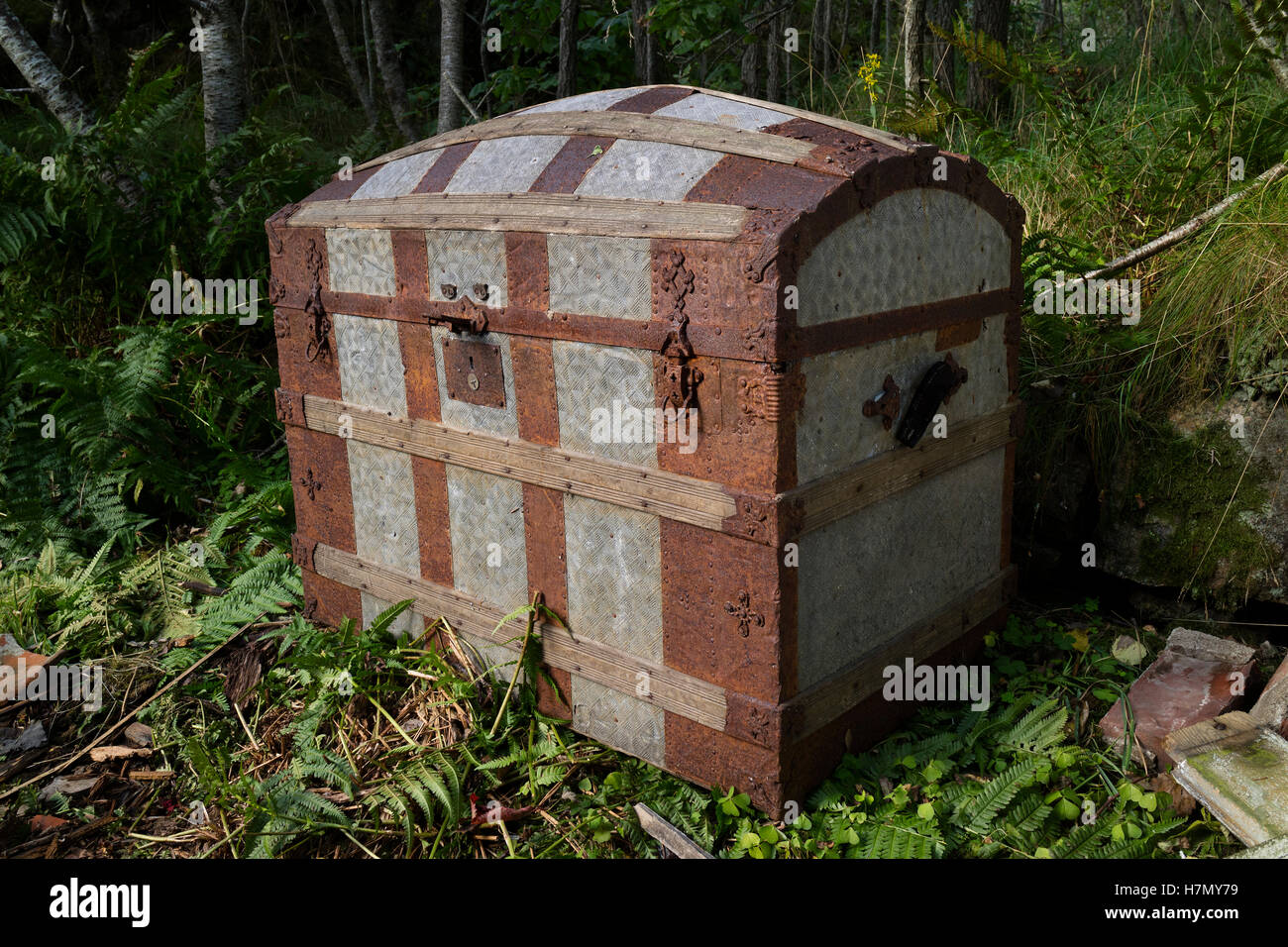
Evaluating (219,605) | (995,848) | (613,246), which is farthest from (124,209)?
(995,848)

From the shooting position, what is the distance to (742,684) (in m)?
2.95

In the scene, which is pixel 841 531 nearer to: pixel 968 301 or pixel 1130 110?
pixel 968 301

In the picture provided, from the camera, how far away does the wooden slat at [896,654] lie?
301 centimetres

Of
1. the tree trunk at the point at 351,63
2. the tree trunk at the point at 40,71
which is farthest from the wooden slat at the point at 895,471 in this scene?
the tree trunk at the point at 351,63

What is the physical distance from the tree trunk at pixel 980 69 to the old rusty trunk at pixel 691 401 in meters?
3.55

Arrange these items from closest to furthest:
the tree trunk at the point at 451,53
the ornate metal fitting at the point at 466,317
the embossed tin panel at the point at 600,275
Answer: the embossed tin panel at the point at 600,275, the ornate metal fitting at the point at 466,317, the tree trunk at the point at 451,53

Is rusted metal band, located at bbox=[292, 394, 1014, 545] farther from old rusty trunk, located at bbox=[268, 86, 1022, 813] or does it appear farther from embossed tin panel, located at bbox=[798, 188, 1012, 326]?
embossed tin panel, located at bbox=[798, 188, 1012, 326]

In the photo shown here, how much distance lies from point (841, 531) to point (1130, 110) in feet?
13.0

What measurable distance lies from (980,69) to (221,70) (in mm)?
4615

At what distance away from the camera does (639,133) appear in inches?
125

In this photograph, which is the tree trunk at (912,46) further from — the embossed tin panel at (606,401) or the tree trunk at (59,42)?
the tree trunk at (59,42)

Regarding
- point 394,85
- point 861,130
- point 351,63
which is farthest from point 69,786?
point 351,63

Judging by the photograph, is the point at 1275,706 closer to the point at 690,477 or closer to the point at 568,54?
the point at 690,477

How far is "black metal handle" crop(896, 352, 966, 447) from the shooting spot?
3.14 metres
